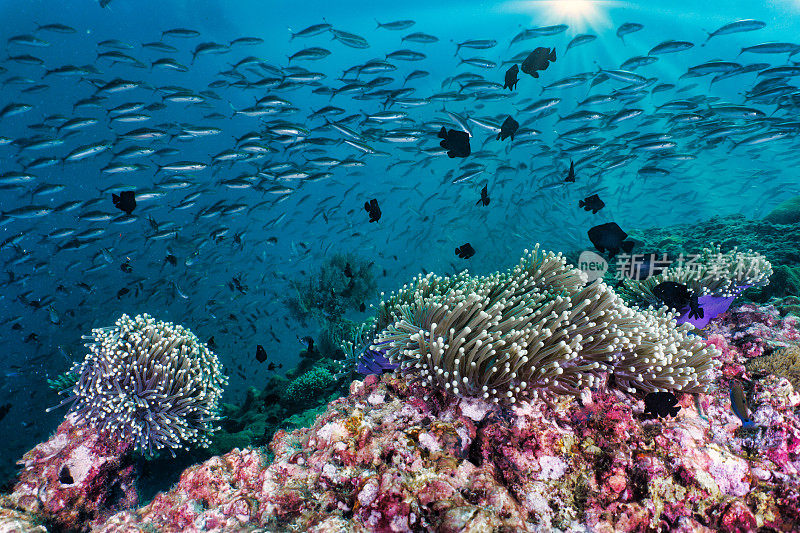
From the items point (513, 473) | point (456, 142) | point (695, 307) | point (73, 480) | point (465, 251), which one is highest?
point (456, 142)

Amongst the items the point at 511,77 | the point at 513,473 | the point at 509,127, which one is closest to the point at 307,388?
the point at 513,473

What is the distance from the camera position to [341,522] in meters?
1.92

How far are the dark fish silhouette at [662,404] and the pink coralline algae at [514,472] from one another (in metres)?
0.07

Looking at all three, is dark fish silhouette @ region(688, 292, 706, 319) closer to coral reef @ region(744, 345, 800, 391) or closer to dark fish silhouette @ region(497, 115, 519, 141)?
coral reef @ region(744, 345, 800, 391)

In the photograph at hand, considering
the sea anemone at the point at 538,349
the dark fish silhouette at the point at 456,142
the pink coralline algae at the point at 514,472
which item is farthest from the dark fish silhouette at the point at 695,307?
the dark fish silhouette at the point at 456,142

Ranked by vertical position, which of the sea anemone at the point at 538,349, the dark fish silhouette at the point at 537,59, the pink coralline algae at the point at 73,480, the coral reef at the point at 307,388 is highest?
the dark fish silhouette at the point at 537,59

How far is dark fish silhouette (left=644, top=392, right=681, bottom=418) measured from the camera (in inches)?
96.7

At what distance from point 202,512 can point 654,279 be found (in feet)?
17.8

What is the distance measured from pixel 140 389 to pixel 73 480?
1.09 meters

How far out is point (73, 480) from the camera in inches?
143

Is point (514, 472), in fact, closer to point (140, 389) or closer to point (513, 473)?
point (513, 473)

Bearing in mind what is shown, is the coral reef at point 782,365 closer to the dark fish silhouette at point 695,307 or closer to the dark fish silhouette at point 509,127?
the dark fish silhouette at point 695,307

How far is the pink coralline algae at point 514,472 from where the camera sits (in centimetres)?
199

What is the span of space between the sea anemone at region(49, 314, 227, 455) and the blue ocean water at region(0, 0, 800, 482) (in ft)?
8.16
